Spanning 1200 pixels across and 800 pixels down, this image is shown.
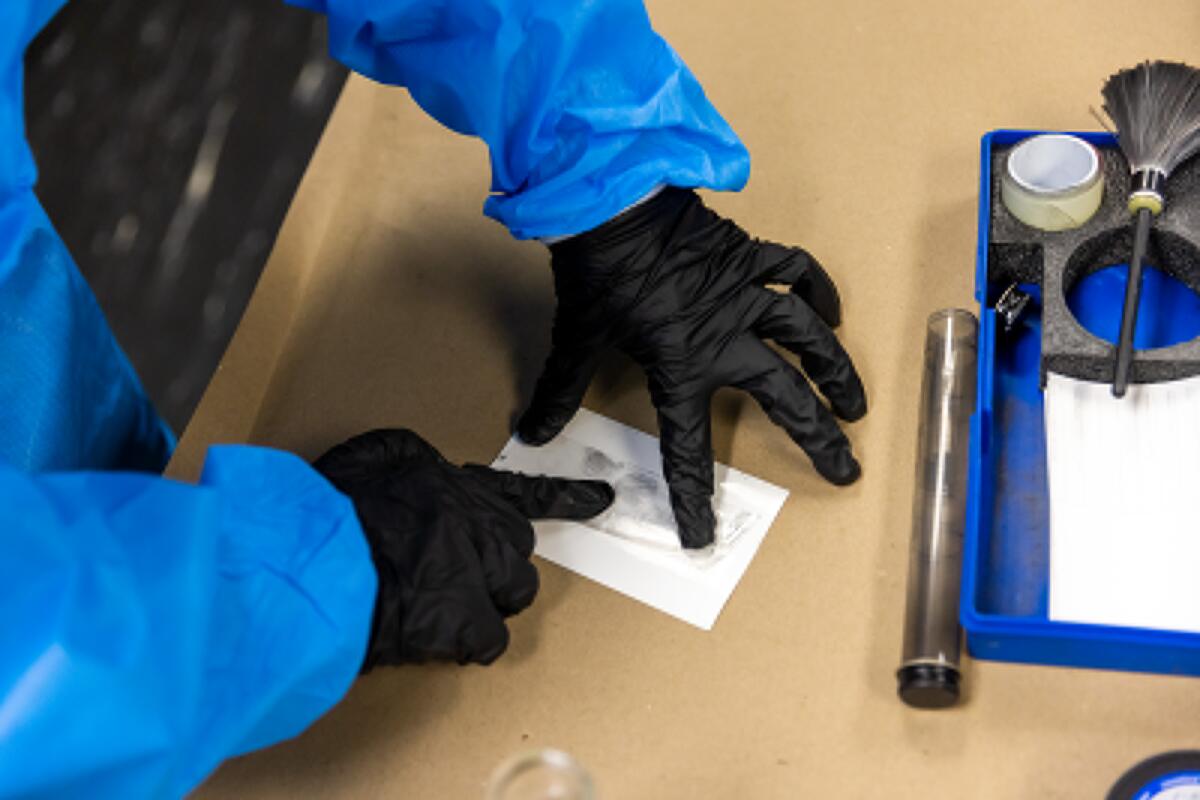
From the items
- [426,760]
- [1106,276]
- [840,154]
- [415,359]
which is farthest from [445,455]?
[1106,276]

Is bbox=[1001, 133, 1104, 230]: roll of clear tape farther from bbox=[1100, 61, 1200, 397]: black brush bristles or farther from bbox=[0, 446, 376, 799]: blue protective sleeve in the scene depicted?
bbox=[0, 446, 376, 799]: blue protective sleeve

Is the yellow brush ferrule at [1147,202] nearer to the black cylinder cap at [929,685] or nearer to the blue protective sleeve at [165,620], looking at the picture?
the black cylinder cap at [929,685]

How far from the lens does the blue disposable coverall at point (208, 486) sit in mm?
630

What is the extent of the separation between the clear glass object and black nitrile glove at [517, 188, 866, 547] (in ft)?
0.71

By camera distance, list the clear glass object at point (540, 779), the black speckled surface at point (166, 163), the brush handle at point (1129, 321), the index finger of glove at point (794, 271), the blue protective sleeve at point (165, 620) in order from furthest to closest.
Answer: the black speckled surface at point (166, 163) < the index finger of glove at point (794, 271) < the brush handle at point (1129, 321) < the clear glass object at point (540, 779) < the blue protective sleeve at point (165, 620)

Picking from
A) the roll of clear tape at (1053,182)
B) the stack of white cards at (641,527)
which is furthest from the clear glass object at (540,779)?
the roll of clear tape at (1053,182)

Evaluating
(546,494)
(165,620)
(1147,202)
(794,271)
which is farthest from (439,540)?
(1147,202)

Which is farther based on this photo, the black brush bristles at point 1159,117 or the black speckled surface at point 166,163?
the black speckled surface at point 166,163

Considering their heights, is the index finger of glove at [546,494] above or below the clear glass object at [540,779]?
above

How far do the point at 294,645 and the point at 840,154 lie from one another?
0.68 meters

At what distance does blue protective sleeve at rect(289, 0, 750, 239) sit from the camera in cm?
92

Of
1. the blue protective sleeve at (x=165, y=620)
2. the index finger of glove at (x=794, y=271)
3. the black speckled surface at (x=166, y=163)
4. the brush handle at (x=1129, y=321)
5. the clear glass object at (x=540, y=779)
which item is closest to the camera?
the blue protective sleeve at (x=165, y=620)

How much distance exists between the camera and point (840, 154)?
1.17 meters

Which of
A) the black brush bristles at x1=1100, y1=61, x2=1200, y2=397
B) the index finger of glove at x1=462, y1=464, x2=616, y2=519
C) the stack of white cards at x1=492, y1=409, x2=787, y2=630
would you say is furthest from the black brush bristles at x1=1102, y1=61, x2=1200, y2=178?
the index finger of glove at x1=462, y1=464, x2=616, y2=519
